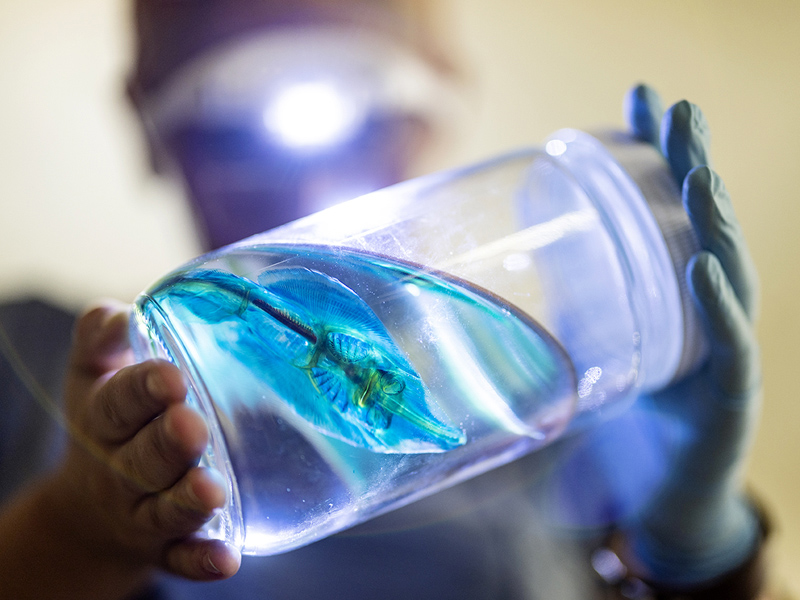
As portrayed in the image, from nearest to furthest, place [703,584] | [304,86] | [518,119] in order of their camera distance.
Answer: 1. [703,584]
2. [304,86]
3. [518,119]

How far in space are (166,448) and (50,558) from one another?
12.6 inches

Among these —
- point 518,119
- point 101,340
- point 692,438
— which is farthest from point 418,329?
point 518,119

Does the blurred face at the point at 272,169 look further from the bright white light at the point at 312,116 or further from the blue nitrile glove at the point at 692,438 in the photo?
the blue nitrile glove at the point at 692,438

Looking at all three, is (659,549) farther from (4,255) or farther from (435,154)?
(4,255)

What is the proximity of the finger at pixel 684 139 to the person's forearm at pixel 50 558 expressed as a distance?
607mm

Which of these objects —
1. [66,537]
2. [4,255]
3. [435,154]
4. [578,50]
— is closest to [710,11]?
[578,50]

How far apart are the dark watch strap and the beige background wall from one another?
0.27m

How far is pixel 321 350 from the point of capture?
36cm

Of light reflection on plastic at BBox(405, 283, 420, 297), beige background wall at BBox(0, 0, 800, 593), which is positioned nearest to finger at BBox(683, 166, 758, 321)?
light reflection on plastic at BBox(405, 283, 420, 297)

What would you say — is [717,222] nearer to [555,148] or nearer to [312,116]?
[555,148]

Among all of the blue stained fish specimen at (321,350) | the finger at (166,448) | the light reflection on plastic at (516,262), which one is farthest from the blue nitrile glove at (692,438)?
the finger at (166,448)

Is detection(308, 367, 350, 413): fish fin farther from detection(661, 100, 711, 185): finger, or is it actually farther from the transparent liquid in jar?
detection(661, 100, 711, 185): finger

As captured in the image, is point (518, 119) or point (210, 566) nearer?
point (210, 566)

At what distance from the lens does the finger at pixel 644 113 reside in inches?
19.4
